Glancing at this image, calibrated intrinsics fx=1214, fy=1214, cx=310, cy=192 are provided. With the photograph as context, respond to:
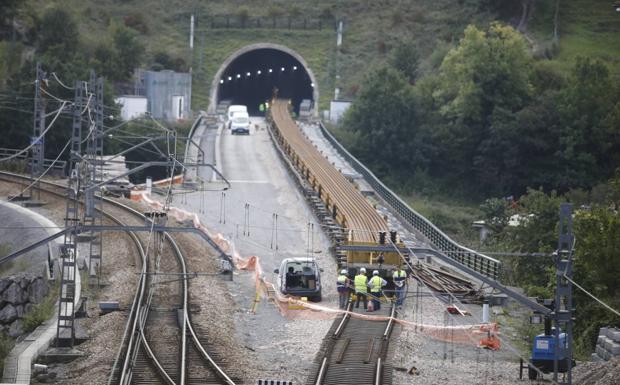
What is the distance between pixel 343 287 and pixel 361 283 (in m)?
1.35

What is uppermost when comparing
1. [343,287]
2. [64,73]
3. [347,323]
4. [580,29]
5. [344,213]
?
[580,29]

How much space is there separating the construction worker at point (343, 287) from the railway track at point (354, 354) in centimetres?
177

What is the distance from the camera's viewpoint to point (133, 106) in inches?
3344

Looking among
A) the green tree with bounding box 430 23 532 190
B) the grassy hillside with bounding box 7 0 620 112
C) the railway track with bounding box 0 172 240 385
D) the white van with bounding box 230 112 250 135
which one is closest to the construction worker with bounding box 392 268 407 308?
the railway track with bounding box 0 172 240 385

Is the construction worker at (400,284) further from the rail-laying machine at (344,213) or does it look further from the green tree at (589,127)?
the green tree at (589,127)

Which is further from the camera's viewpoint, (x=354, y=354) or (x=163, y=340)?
(x=163, y=340)

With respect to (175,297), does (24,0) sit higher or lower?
higher

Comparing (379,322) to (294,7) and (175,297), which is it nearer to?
(175,297)

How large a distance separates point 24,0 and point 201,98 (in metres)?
15.5

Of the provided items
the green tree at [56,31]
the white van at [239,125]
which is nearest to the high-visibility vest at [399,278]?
the white van at [239,125]

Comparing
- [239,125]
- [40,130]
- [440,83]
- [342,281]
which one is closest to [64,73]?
[239,125]

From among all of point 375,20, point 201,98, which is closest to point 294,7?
point 375,20

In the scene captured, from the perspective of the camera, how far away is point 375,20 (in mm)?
110375

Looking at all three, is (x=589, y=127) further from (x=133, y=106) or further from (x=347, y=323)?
(x=347, y=323)
